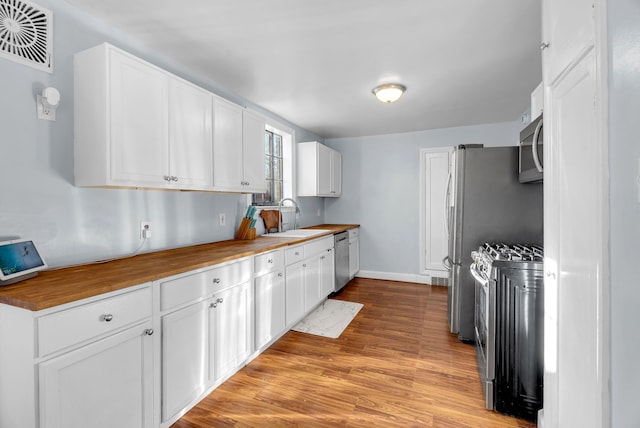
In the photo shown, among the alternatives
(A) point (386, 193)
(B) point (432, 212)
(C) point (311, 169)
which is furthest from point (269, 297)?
(B) point (432, 212)

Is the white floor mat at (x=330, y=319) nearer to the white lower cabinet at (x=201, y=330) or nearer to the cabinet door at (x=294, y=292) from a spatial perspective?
the cabinet door at (x=294, y=292)

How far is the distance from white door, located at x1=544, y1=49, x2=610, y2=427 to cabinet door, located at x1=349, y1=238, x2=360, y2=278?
10.6ft

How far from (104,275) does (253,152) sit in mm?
1623

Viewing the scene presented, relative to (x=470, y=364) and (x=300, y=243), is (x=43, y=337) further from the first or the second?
(x=470, y=364)

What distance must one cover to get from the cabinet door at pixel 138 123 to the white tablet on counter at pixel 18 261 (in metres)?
0.49

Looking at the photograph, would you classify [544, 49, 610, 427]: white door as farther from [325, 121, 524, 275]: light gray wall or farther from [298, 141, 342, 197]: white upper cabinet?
[325, 121, 524, 275]: light gray wall

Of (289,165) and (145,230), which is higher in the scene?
(289,165)

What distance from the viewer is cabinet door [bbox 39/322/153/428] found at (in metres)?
1.13

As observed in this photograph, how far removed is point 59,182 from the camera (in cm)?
163

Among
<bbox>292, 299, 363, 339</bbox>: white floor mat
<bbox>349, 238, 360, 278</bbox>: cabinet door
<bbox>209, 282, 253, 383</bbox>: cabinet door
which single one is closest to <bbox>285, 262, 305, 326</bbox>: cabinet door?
<bbox>292, 299, 363, 339</bbox>: white floor mat

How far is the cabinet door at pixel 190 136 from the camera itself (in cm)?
198

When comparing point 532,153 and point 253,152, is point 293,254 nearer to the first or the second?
point 253,152

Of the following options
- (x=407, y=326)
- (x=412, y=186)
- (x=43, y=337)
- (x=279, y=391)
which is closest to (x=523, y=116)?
(x=412, y=186)

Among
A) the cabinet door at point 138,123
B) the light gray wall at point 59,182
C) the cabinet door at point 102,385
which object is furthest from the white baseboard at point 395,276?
the cabinet door at point 102,385
